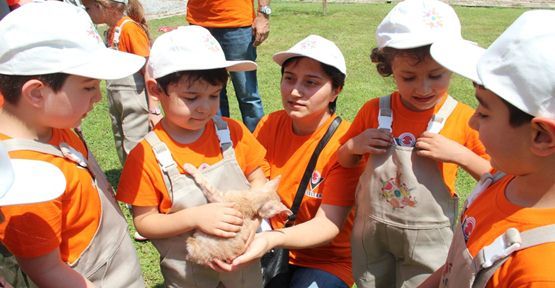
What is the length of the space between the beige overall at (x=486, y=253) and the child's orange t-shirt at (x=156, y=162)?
1.11m

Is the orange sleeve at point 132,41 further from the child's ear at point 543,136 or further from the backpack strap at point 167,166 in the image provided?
the child's ear at point 543,136

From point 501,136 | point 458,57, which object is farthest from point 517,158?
point 458,57

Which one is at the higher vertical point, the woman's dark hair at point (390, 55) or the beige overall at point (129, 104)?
the woman's dark hair at point (390, 55)

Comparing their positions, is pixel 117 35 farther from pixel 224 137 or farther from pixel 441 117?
pixel 441 117

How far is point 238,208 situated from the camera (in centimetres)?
214

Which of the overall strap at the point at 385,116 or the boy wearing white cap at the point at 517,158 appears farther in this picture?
the overall strap at the point at 385,116

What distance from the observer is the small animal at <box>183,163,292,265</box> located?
2.09 meters

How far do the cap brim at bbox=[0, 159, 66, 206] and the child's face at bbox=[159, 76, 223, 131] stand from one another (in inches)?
28.9

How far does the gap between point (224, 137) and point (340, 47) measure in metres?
10.3

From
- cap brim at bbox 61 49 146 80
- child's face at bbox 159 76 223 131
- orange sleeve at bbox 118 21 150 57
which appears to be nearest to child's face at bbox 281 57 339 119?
child's face at bbox 159 76 223 131

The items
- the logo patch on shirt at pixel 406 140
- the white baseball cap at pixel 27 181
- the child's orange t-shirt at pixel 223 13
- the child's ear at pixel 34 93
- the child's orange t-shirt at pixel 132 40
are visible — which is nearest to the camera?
the white baseball cap at pixel 27 181

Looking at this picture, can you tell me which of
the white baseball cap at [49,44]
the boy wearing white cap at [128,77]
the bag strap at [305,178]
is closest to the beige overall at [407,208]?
the bag strap at [305,178]

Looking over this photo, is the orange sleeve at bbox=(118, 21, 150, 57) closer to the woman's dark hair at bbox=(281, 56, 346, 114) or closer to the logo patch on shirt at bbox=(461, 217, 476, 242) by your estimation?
the woman's dark hair at bbox=(281, 56, 346, 114)

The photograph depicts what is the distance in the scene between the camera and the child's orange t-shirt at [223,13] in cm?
518
